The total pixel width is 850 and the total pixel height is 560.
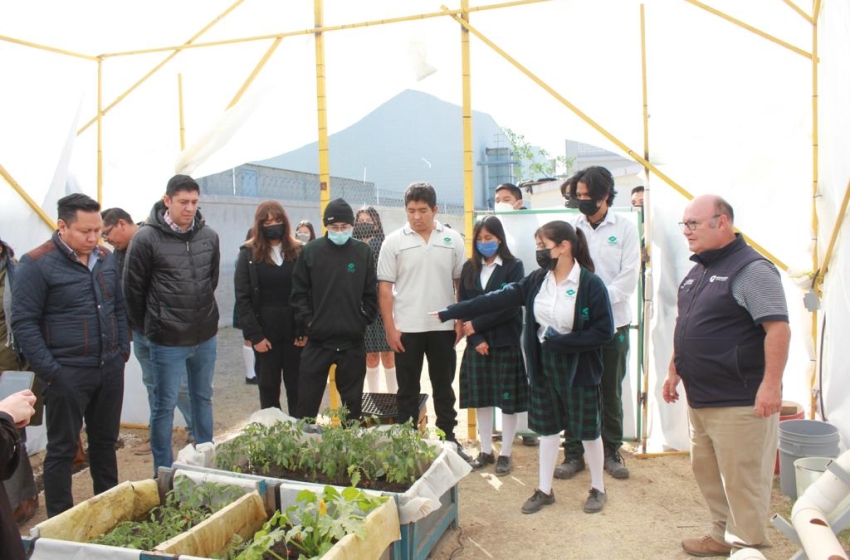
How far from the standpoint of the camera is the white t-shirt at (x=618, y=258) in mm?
3951

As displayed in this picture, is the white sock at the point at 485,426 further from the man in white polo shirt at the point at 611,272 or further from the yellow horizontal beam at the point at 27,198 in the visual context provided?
the yellow horizontal beam at the point at 27,198

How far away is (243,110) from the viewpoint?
4.79 m

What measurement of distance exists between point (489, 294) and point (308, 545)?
179 centimetres

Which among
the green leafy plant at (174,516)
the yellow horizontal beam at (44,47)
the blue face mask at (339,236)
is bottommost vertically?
the green leafy plant at (174,516)

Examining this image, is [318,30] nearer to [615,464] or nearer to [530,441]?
[530,441]

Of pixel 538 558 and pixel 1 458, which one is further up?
pixel 1 458

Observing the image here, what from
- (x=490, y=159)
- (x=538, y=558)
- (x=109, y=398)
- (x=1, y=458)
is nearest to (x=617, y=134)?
(x=538, y=558)

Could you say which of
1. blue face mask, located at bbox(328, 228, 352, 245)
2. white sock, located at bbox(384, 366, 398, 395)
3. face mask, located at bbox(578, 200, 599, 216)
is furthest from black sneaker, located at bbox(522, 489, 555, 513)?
white sock, located at bbox(384, 366, 398, 395)

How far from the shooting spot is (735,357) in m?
2.73

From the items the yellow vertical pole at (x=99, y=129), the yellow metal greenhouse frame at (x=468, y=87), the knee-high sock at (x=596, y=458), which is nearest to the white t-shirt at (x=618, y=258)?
the yellow metal greenhouse frame at (x=468, y=87)

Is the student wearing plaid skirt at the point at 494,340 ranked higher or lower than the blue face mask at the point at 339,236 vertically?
lower

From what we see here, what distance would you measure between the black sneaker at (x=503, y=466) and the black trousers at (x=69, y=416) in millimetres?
2322

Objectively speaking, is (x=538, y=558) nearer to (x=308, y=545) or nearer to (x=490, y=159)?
(x=308, y=545)

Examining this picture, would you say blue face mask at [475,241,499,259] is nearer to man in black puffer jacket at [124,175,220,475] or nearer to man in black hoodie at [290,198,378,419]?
man in black hoodie at [290,198,378,419]
